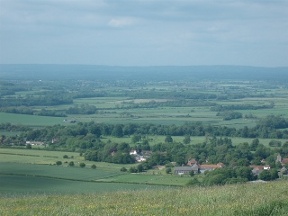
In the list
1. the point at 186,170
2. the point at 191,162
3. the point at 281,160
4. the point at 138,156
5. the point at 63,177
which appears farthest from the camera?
the point at 138,156

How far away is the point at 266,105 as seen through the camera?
7906 cm

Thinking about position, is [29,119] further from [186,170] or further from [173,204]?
[173,204]

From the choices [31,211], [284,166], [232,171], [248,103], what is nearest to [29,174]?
[232,171]

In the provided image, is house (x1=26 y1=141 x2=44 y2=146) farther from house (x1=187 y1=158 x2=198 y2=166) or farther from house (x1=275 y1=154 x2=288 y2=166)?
house (x1=275 y1=154 x2=288 y2=166)

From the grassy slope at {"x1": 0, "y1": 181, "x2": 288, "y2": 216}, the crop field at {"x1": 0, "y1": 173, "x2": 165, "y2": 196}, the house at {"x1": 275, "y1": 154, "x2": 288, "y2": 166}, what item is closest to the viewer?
the grassy slope at {"x1": 0, "y1": 181, "x2": 288, "y2": 216}

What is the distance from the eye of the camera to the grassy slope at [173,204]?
9.95 metres

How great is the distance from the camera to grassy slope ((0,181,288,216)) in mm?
9953

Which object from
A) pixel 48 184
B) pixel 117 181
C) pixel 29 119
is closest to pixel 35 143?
pixel 29 119

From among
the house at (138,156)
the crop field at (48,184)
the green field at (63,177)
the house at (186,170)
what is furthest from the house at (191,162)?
the crop field at (48,184)

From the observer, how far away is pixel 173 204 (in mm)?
11234

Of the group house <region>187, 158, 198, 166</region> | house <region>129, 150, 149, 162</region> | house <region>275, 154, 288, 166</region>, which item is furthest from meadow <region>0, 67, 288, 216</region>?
house <region>275, 154, 288, 166</region>

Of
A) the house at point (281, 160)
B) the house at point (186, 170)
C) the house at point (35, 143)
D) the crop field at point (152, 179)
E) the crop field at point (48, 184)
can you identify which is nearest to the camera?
the crop field at point (48, 184)

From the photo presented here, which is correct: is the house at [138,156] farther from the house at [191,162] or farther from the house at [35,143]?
the house at [35,143]

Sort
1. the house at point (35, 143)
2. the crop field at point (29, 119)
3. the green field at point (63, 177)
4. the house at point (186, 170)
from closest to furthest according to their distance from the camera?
the green field at point (63, 177) → the house at point (186, 170) → the house at point (35, 143) → the crop field at point (29, 119)
